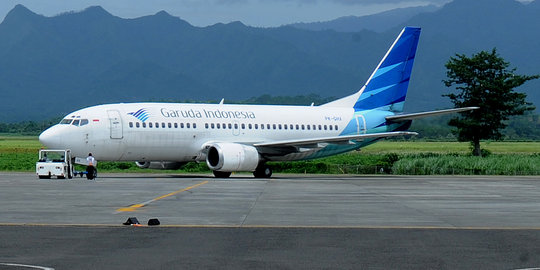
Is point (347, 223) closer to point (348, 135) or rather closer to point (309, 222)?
point (309, 222)

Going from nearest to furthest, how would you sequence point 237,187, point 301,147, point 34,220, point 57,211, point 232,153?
1. point 34,220
2. point 57,211
3. point 237,187
4. point 232,153
5. point 301,147

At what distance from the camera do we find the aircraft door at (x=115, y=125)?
47.4 m

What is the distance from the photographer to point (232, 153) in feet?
163

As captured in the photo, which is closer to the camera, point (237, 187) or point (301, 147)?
point (237, 187)

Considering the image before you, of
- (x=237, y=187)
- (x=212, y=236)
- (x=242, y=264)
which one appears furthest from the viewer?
(x=237, y=187)

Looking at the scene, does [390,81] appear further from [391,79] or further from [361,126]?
[361,126]

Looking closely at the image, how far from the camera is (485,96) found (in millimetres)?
75438

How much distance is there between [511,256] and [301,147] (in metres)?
39.1

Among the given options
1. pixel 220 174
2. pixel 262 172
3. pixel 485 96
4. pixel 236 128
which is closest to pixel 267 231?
pixel 220 174

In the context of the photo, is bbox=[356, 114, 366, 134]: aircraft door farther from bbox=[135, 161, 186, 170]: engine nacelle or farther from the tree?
the tree

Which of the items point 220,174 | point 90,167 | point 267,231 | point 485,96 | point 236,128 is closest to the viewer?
point 267,231

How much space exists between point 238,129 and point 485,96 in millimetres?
29938

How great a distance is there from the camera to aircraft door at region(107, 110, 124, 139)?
47.4 meters

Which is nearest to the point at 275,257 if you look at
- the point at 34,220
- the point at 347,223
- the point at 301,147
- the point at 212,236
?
the point at 212,236
